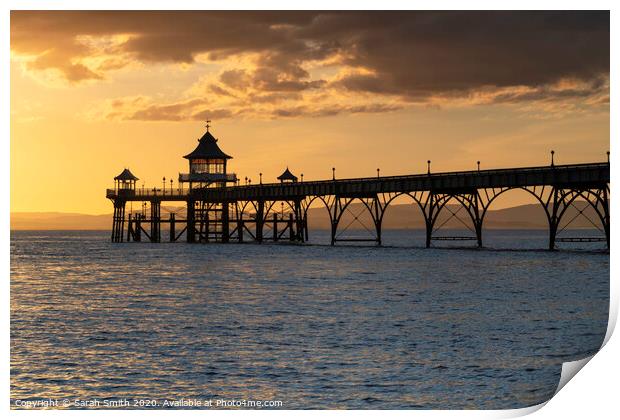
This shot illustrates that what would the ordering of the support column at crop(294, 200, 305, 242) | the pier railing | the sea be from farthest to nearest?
1. the support column at crop(294, 200, 305, 242)
2. the pier railing
3. the sea

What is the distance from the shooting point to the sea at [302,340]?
79.3ft

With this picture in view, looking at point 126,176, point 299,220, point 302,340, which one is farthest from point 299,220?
point 302,340

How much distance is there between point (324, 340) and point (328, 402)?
814 centimetres

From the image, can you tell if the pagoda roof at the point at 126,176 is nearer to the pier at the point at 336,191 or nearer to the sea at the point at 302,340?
the pier at the point at 336,191

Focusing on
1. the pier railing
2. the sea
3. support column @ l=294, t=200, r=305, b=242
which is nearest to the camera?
→ the sea

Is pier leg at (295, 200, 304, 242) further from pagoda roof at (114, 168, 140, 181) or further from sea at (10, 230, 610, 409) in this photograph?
sea at (10, 230, 610, 409)

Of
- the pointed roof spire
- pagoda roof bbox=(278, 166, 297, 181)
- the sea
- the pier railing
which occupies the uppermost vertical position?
the pointed roof spire

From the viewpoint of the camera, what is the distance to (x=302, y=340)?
103 ft

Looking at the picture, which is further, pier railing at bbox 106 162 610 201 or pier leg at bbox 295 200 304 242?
pier leg at bbox 295 200 304 242

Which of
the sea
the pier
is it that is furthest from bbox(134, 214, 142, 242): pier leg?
the sea

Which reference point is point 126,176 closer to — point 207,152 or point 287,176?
point 207,152

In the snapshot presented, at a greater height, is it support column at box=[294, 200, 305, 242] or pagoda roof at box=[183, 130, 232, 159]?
pagoda roof at box=[183, 130, 232, 159]

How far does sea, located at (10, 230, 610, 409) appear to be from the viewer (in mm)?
24156

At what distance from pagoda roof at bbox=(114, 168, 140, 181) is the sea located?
67.9 m
